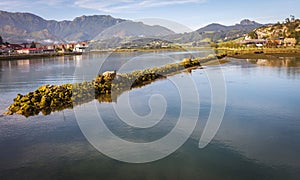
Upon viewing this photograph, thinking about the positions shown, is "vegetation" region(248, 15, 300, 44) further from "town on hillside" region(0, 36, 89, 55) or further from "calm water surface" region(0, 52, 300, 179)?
"calm water surface" region(0, 52, 300, 179)

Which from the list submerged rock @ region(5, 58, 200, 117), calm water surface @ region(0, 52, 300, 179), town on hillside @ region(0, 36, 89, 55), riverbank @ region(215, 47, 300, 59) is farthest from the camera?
town on hillside @ region(0, 36, 89, 55)

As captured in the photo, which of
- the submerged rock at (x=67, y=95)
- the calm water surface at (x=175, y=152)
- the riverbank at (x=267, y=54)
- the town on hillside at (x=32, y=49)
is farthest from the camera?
the town on hillside at (x=32, y=49)

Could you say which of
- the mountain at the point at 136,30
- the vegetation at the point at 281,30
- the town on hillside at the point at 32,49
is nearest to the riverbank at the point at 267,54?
the mountain at the point at 136,30

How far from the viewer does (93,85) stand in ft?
43.1

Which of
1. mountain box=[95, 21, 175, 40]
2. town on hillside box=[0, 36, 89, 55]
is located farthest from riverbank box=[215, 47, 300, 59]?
town on hillside box=[0, 36, 89, 55]

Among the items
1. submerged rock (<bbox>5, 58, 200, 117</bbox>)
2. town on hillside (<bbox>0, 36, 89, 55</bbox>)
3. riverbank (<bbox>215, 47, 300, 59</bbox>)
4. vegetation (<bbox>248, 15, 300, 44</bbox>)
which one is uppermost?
vegetation (<bbox>248, 15, 300, 44</bbox>)

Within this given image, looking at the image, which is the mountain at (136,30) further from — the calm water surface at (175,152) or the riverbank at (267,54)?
the riverbank at (267,54)

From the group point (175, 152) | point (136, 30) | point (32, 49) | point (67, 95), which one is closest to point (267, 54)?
point (136, 30)

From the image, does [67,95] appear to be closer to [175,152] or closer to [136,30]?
[175,152]

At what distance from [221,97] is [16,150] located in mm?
8405

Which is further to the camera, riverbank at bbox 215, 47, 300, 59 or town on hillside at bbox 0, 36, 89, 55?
town on hillside at bbox 0, 36, 89, 55

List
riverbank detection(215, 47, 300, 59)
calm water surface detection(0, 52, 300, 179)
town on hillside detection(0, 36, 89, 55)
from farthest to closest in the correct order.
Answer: town on hillside detection(0, 36, 89, 55) → riverbank detection(215, 47, 300, 59) → calm water surface detection(0, 52, 300, 179)

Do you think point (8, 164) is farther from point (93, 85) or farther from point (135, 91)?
point (135, 91)

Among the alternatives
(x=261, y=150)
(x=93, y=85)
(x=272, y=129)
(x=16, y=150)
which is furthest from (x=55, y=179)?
(x=93, y=85)
